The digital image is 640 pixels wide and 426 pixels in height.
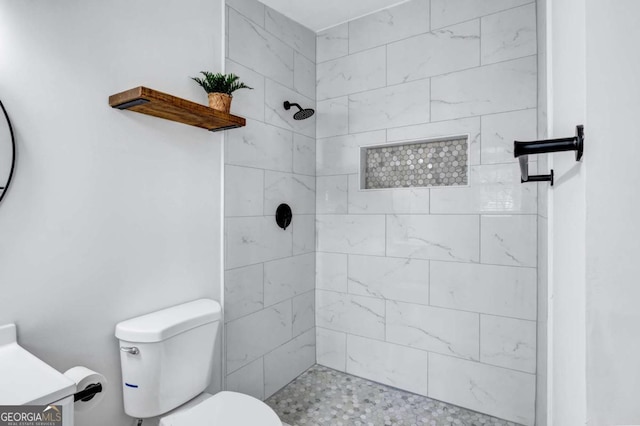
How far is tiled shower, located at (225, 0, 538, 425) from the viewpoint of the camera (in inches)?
74.5

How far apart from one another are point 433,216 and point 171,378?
5.47 ft

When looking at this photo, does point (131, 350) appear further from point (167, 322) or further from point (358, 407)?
point (358, 407)

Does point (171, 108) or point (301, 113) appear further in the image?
point (301, 113)

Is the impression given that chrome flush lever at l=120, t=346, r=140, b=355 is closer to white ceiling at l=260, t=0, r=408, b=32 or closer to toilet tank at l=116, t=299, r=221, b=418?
toilet tank at l=116, t=299, r=221, b=418

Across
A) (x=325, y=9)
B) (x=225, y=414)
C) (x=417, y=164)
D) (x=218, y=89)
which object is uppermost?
(x=325, y=9)

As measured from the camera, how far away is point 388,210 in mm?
2283

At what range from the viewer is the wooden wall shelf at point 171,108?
51.4 inches

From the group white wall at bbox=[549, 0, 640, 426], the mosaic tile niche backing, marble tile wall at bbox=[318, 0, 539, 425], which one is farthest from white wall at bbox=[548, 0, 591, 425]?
the mosaic tile niche backing

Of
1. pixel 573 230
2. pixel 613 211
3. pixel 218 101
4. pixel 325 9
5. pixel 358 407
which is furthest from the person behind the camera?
pixel 325 9

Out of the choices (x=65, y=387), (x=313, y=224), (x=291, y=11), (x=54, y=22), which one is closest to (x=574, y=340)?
(x=65, y=387)

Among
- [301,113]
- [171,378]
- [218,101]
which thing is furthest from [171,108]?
[171,378]

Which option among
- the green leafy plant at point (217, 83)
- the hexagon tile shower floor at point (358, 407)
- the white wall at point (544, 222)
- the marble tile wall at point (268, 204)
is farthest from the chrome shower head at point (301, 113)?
the hexagon tile shower floor at point (358, 407)

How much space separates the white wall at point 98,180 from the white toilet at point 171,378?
115mm

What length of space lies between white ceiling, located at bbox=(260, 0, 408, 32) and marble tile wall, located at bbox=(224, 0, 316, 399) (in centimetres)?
6
